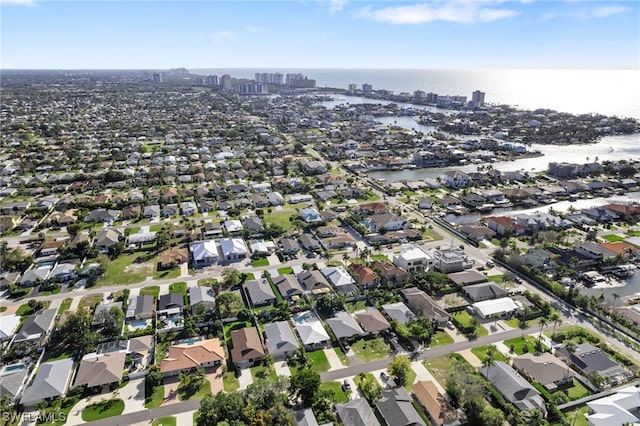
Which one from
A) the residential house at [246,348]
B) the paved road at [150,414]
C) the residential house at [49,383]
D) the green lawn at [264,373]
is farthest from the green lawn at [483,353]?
the residential house at [49,383]

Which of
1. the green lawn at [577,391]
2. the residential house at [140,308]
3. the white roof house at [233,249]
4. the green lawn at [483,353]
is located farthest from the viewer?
the white roof house at [233,249]

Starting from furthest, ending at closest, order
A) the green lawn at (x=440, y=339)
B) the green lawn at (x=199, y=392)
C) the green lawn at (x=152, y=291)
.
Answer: the green lawn at (x=152, y=291)
the green lawn at (x=440, y=339)
the green lawn at (x=199, y=392)

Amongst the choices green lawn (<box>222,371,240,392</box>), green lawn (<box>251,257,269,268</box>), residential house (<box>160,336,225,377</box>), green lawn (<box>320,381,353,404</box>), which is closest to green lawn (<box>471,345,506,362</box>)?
green lawn (<box>320,381,353,404</box>)

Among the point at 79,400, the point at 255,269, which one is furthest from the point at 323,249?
the point at 79,400

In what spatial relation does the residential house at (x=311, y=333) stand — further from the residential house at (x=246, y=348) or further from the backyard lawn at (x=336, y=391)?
the backyard lawn at (x=336, y=391)

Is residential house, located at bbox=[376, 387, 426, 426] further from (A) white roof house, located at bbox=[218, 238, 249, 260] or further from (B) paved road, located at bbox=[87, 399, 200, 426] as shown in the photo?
(A) white roof house, located at bbox=[218, 238, 249, 260]

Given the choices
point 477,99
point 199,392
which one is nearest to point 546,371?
point 199,392

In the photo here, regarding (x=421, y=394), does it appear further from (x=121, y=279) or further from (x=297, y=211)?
(x=297, y=211)
